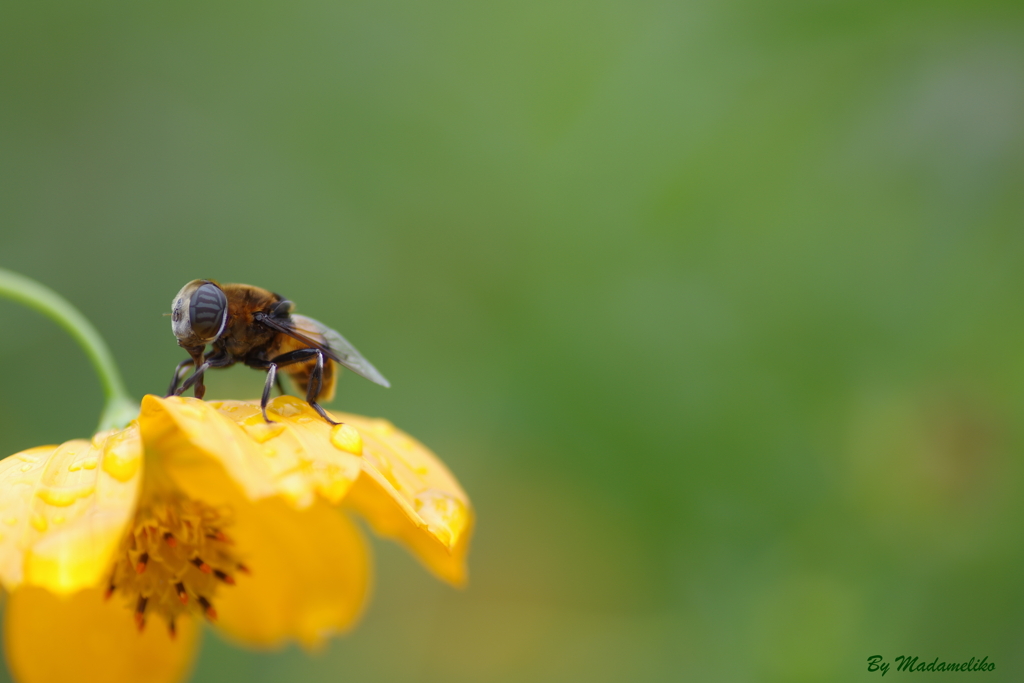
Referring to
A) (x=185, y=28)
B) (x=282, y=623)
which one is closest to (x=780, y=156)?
(x=282, y=623)

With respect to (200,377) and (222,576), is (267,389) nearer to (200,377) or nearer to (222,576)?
(200,377)

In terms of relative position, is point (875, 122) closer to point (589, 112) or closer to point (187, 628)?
point (589, 112)

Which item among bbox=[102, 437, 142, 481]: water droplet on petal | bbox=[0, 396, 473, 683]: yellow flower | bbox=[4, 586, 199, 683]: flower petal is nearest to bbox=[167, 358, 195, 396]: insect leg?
bbox=[0, 396, 473, 683]: yellow flower

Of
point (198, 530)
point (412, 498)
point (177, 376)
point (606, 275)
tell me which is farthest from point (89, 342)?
point (606, 275)

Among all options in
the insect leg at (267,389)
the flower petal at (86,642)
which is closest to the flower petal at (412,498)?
the insect leg at (267,389)

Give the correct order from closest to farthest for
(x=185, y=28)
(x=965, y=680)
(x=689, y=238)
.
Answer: (x=965, y=680) → (x=689, y=238) → (x=185, y=28)

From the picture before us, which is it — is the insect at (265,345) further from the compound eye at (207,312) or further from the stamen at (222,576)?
the stamen at (222,576)
